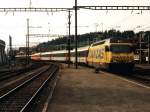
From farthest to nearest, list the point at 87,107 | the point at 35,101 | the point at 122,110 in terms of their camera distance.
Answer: the point at 35,101
the point at 87,107
the point at 122,110

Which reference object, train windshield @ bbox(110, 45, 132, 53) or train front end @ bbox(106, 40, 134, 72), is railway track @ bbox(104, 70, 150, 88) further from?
train windshield @ bbox(110, 45, 132, 53)

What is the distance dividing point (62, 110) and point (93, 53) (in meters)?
32.4

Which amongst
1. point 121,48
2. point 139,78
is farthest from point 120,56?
point 139,78

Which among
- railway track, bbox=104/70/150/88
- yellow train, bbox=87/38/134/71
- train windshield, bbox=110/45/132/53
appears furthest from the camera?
train windshield, bbox=110/45/132/53

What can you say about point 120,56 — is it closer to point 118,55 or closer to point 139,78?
point 118,55

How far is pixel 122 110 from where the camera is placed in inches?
532

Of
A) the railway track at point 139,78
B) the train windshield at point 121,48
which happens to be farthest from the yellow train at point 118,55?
the railway track at point 139,78

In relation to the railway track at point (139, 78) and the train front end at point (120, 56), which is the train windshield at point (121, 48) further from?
the railway track at point (139, 78)

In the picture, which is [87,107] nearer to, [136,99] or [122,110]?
[122,110]

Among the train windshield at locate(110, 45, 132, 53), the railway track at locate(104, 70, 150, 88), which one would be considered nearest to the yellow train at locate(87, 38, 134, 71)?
the train windshield at locate(110, 45, 132, 53)

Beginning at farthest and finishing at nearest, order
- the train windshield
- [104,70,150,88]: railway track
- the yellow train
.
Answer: the train windshield, the yellow train, [104,70,150,88]: railway track

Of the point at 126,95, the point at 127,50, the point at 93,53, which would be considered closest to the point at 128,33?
the point at 93,53

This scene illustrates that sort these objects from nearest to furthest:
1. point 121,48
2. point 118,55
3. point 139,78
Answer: point 139,78 < point 118,55 < point 121,48

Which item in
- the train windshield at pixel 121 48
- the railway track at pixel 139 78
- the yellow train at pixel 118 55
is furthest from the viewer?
the train windshield at pixel 121 48
